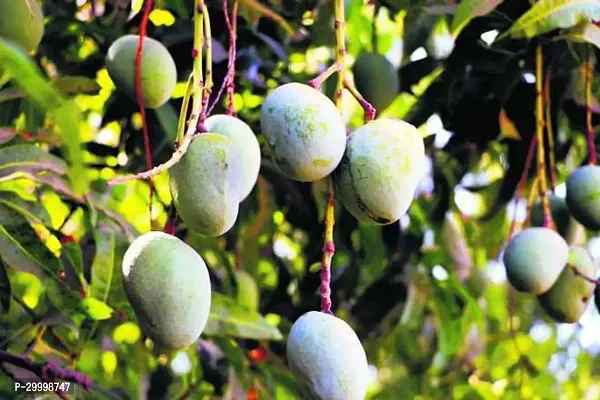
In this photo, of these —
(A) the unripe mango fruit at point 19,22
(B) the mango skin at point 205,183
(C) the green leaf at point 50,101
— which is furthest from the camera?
(A) the unripe mango fruit at point 19,22

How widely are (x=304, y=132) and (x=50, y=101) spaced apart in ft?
0.69

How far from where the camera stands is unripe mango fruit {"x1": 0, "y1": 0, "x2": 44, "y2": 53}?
0.76 metres

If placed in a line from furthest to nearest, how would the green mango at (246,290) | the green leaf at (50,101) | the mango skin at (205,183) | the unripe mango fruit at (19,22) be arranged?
1. the green mango at (246,290)
2. the unripe mango fruit at (19,22)
3. the mango skin at (205,183)
4. the green leaf at (50,101)

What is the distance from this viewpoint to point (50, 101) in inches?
15.1

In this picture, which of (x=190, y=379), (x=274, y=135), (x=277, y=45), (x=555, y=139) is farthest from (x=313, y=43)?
(x=274, y=135)

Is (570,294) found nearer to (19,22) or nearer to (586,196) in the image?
(586,196)

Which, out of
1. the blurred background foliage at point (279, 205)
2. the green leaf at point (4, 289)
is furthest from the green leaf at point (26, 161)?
the green leaf at point (4, 289)

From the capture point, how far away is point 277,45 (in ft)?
4.06

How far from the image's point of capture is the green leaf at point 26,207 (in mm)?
895

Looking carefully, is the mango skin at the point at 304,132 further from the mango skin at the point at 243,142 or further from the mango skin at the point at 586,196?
the mango skin at the point at 586,196

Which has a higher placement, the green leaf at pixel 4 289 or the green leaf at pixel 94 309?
the green leaf at pixel 4 289

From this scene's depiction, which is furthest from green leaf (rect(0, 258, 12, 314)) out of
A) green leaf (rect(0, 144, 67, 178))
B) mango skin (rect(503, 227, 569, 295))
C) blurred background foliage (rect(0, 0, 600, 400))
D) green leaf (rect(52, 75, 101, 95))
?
mango skin (rect(503, 227, 569, 295))

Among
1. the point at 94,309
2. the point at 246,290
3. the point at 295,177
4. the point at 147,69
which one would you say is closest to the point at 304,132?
the point at 295,177

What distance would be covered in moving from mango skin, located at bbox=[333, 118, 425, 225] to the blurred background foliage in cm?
28
